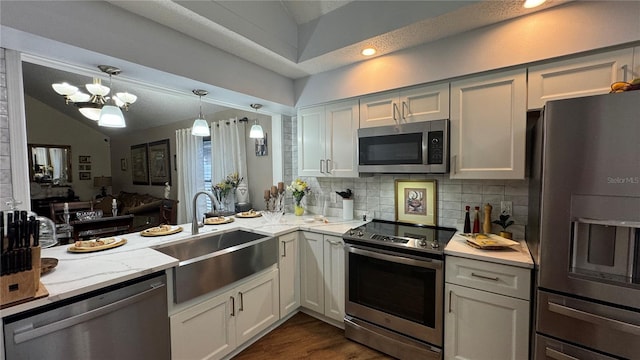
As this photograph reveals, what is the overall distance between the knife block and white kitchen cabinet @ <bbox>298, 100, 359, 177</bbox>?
2.08m

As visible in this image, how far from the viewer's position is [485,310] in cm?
157

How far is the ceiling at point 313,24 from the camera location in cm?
158

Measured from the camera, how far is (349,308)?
6.97 feet

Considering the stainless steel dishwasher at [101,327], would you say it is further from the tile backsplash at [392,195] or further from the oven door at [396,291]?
the tile backsplash at [392,195]

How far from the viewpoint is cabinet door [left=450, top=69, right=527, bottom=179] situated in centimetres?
168

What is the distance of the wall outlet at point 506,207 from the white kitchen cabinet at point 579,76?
2.43ft

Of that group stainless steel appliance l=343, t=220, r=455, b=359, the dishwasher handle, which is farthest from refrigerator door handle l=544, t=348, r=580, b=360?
the dishwasher handle

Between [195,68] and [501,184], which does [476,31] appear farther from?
[195,68]

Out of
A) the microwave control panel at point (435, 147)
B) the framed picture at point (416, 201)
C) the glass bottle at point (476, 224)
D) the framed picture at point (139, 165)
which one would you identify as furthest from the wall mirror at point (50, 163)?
the glass bottle at point (476, 224)

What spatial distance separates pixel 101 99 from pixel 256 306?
290cm

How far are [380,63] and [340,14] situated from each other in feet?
1.71

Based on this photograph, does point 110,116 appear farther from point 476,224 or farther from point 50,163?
point 50,163

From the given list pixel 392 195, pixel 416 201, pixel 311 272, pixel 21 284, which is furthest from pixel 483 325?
pixel 21 284

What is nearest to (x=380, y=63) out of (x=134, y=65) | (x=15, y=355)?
(x=134, y=65)
